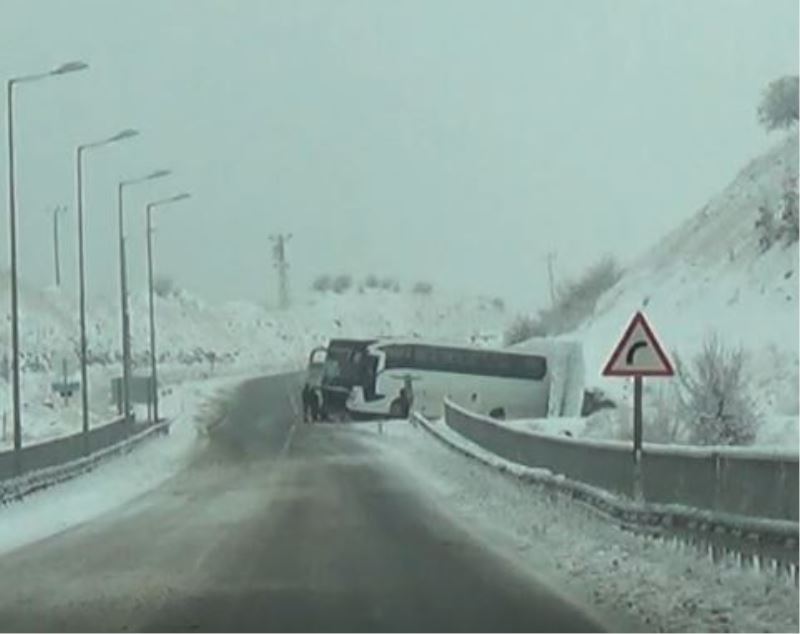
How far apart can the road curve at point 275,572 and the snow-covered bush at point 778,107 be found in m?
65.8

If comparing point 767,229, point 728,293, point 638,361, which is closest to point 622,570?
point 638,361

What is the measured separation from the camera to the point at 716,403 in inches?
1845

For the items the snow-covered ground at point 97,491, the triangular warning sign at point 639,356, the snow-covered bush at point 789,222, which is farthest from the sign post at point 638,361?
the snow-covered bush at point 789,222

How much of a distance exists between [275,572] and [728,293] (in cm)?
6168

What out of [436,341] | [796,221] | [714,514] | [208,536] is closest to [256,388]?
[436,341]

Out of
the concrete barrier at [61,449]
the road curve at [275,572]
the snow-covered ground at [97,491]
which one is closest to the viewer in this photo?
the road curve at [275,572]

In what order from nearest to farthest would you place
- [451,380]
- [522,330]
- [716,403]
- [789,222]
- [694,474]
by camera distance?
[694,474] → [716,403] → [451,380] → [789,222] → [522,330]

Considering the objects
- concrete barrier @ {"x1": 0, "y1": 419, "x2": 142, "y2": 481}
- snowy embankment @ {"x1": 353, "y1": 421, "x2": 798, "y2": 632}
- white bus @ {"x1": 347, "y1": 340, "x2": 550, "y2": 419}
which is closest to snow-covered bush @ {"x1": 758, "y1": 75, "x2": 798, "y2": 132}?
white bus @ {"x1": 347, "y1": 340, "x2": 550, "y2": 419}

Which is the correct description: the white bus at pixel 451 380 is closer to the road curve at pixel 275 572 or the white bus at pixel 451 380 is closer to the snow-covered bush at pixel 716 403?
the snow-covered bush at pixel 716 403

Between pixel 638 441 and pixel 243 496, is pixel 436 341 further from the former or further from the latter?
pixel 638 441

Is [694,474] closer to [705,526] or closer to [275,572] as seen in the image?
[705,526]

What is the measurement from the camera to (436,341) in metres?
80.2

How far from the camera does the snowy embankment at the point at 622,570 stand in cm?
1439

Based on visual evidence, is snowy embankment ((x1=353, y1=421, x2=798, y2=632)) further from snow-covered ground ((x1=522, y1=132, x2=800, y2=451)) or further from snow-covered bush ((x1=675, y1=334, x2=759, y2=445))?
snow-covered ground ((x1=522, y1=132, x2=800, y2=451))
